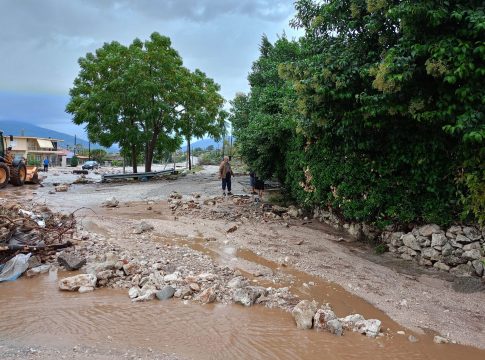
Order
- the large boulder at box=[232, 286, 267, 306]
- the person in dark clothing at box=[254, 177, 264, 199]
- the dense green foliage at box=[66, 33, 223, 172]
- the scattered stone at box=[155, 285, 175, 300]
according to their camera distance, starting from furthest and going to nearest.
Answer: the dense green foliage at box=[66, 33, 223, 172], the person in dark clothing at box=[254, 177, 264, 199], the scattered stone at box=[155, 285, 175, 300], the large boulder at box=[232, 286, 267, 306]

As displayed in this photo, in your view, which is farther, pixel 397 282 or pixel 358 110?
pixel 358 110

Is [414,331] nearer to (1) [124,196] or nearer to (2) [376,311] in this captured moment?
(2) [376,311]

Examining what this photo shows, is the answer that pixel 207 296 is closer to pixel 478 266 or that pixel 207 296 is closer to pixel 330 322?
pixel 330 322

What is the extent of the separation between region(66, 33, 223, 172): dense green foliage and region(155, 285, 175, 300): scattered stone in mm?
20292

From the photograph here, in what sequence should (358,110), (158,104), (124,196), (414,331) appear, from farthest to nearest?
(158,104) → (124,196) → (358,110) → (414,331)

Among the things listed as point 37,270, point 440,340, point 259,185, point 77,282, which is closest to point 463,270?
point 440,340

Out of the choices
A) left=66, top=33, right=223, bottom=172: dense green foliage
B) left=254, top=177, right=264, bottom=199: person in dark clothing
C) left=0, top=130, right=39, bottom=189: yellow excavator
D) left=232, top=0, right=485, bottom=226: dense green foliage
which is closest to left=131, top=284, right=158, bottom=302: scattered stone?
left=232, top=0, right=485, bottom=226: dense green foliage

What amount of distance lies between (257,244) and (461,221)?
13.4ft

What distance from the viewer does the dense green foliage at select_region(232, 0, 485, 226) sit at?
5547 millimetres

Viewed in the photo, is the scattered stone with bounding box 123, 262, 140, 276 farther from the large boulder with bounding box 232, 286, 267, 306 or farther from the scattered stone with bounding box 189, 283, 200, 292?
the large boulder with bounding box 232, 286, 267, 306

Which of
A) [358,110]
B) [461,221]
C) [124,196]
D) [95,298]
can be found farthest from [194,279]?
[124,196]

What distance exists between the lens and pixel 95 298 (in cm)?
540

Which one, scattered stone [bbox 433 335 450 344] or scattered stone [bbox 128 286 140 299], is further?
scattered stone [bbox 128 286 140 299]

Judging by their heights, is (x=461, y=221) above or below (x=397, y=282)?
above
